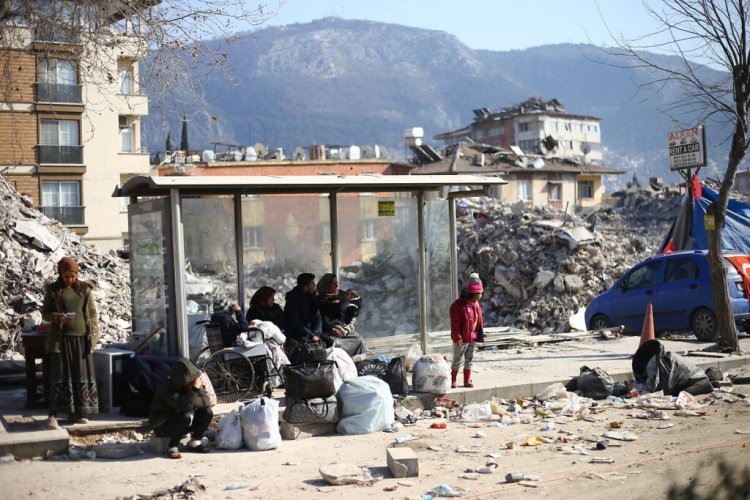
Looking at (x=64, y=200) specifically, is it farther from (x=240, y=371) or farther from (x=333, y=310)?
(x=240, y=371)

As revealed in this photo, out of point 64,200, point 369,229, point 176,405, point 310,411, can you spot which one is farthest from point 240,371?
point 64,200

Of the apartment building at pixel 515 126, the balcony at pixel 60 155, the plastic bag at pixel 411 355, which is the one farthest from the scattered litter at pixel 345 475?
the apartment building at pixel 515 126

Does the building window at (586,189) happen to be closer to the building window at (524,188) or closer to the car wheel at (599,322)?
the building window at (524,188)

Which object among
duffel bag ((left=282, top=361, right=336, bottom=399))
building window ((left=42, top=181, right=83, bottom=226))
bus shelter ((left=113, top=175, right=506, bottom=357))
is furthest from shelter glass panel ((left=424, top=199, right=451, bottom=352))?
building window ((left=42, top=181, right=83, bottom=226))

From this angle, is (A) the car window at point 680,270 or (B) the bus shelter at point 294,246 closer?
(B) the bus shelter at point 294,246

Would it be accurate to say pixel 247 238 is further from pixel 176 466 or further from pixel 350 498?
pixel 350 498

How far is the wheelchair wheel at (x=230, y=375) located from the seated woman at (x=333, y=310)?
1.62 meters

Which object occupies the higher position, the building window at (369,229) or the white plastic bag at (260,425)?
the building window at (369,229)

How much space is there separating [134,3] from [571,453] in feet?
26.3

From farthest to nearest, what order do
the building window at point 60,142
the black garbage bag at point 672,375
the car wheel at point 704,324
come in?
the building window at point 60,142 → the car wheel at point 704,324 → the black garbage bag at point 672,375

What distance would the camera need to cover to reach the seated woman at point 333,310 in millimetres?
12930

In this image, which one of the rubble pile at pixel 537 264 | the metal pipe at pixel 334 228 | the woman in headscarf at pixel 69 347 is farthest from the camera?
the rubble pile at pixel 537 264

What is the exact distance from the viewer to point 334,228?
1412 centimetres

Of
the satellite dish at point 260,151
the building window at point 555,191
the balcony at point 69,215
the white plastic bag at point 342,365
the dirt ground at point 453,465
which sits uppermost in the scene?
the satellite dish at point 260,151
